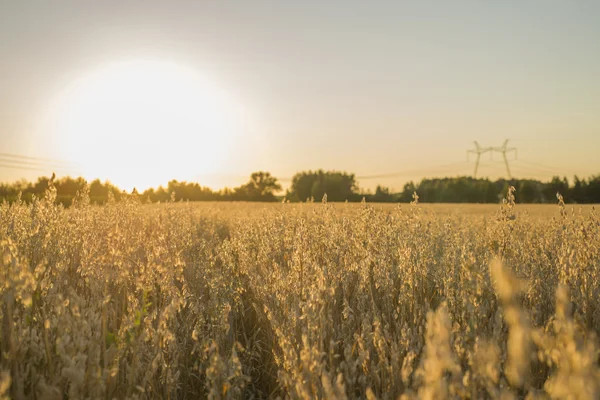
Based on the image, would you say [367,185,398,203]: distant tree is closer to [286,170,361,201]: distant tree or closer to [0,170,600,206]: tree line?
[0,170,600,206]: tree line

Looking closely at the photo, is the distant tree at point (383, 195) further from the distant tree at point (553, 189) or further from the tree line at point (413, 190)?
the distant tree at point (553, 189)

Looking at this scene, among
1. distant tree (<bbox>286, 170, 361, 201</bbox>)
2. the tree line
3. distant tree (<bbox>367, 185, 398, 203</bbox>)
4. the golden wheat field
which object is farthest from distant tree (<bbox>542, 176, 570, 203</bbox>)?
the golden wheat field

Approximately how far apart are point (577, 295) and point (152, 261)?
2.95 metres

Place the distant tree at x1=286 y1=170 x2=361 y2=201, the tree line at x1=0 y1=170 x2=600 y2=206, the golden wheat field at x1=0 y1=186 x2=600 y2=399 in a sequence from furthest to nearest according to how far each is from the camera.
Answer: the distant tree at x1=286 y1=170 x2=361 y2=201
the tree line at x1=0 y1=170 x2=600 y2=206
the golden wheat field at x1=0 y1=186 x2=600 y2=399

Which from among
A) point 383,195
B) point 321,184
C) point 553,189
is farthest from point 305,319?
point 321,184

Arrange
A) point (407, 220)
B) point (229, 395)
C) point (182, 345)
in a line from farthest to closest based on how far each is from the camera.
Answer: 1. point (407, 220)
2. point (182, 345)
3. point (229, 395)

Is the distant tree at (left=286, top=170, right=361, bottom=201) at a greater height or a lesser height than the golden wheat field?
greater

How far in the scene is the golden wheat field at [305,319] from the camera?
4.83 feet

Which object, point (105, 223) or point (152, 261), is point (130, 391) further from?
point (105, 223)

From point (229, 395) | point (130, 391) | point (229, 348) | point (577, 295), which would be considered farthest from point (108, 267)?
point (577, 295)

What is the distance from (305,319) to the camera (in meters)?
2.49

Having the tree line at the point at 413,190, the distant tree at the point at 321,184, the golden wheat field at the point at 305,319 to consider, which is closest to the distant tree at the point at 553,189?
the tree line at the point at 413,190

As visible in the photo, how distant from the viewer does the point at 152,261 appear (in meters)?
2.92

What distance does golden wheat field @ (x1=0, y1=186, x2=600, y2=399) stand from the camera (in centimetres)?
147
